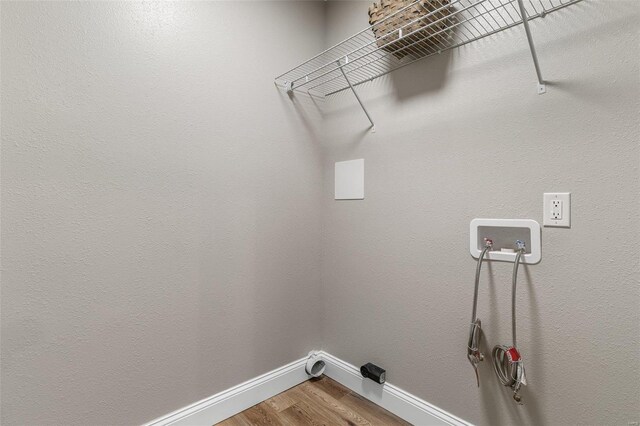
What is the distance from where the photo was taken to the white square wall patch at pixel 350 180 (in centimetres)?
157

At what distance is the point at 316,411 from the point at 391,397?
365 mm

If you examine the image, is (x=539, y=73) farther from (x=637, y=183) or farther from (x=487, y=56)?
(x=637, y=183)

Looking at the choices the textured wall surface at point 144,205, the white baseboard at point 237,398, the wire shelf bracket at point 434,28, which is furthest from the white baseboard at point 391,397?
the wire shelf bracket at point 434,28

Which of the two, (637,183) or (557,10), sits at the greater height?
(557,10)

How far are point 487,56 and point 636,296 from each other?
0.93m

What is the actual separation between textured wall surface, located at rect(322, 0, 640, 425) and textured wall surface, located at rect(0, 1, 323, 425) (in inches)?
18.4

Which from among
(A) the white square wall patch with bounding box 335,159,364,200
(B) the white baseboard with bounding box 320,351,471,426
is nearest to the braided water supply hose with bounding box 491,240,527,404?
(B) the white baseboard with bounding box 320,351,471,426

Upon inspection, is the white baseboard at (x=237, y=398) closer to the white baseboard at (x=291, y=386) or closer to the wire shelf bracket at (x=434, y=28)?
the white baseboard at (x=291, y=386)

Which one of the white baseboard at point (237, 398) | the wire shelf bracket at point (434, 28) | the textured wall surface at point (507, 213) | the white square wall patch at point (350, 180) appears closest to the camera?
the textured wall surface at point (507, 213)

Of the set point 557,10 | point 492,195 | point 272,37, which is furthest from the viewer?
point 272,37

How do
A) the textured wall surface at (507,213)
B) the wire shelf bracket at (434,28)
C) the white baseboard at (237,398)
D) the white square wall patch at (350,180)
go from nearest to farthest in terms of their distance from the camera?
the textured wall surface at (507,213)
the wire shelf bracket at (434,28)
the white baseboard at (237,398)
the white square wall patch at (350,180)

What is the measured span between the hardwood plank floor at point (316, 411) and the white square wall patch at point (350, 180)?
1035 millimetres

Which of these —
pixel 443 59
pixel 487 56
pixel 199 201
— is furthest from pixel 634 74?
pixel 199 201

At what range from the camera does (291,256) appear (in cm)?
164
